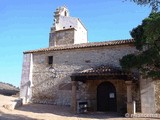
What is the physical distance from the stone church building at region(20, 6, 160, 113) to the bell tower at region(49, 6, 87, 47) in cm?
650

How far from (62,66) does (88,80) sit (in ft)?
9.27

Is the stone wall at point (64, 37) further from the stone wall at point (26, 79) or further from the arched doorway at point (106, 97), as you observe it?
the arched doorway at point (106, 97)

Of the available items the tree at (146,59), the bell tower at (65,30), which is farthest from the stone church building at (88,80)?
the bell tower at (65,30)

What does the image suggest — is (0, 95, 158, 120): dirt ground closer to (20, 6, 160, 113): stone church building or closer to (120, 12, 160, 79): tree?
(20, 6, 160, 113): stone church building

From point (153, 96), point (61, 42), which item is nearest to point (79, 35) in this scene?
point (61, 42)

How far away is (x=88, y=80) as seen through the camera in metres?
16.1

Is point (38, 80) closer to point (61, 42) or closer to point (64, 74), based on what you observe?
point (64, 74)

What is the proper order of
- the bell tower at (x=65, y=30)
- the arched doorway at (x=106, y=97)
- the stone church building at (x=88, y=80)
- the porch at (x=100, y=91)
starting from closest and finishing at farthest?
the stone church building at (x=88, y=80), the porch at (x=100, y=91), the arched doorway at (x=106, y=97), the bell tower at (x=65, y=30)

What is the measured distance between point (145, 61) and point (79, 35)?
14773 millimetres

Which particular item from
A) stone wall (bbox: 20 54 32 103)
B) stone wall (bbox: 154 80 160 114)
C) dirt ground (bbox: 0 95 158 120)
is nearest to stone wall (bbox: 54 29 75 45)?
stone wall (bbox: 20 54 32 103)

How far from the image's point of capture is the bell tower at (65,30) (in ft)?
80.9

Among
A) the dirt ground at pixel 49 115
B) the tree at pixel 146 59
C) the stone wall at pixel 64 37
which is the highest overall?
the stone wall at pixel 64 37

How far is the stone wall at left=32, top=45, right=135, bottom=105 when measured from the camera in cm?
1603

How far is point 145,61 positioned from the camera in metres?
11.8
